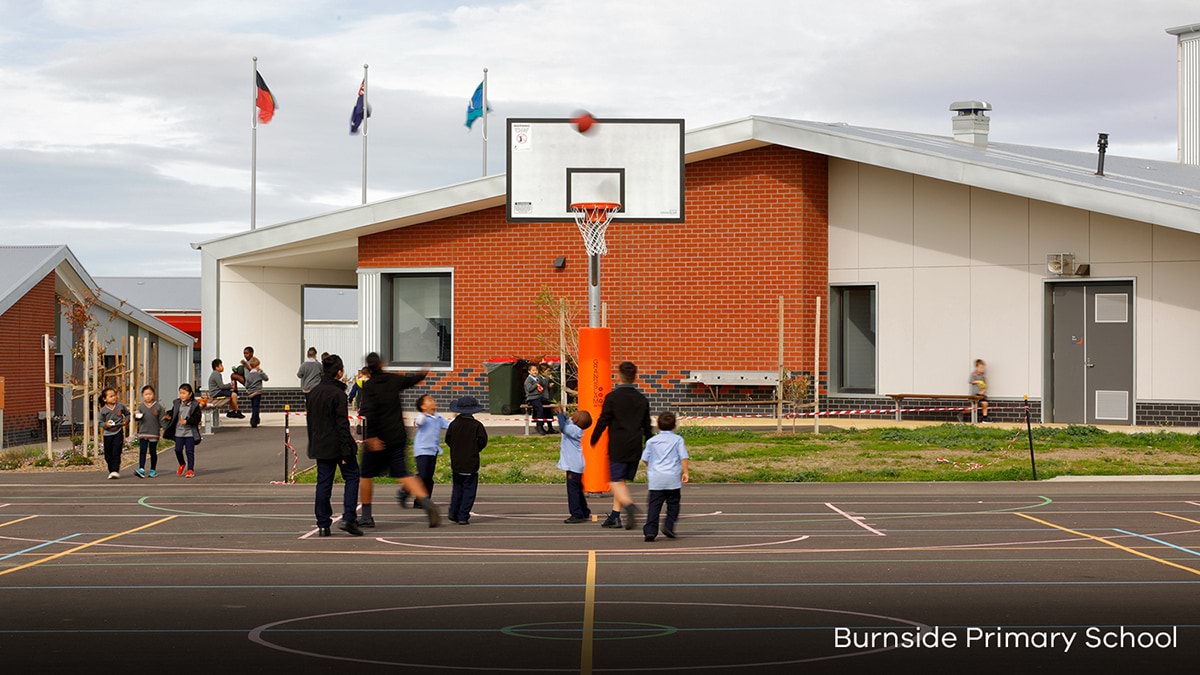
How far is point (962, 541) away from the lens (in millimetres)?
14945

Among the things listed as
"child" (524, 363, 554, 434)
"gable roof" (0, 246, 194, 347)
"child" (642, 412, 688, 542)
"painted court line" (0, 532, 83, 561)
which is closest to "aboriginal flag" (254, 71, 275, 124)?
"gable roof" (0, 246, 194, 347)

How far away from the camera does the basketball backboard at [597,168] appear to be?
22.2 m

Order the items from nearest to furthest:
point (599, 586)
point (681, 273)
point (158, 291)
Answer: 1. point (599, 586)
2. point (681, 273)
3. point (158, 291)

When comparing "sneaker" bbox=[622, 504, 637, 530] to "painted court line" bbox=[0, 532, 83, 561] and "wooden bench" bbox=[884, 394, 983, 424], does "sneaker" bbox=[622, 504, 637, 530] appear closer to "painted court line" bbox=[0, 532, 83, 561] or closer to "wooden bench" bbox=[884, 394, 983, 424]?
"painted court line" bbox=[0, 532, 83, 561]

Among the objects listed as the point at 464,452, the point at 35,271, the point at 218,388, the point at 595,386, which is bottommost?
the point at 464,452

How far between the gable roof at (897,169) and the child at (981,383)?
397 centimetres

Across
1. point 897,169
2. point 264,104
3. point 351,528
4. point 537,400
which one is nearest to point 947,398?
point 897,169

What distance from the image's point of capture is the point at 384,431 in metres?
15.9

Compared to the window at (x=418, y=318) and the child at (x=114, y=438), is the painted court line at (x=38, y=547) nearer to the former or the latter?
the child at (x=114, y=438)

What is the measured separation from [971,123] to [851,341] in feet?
21.6

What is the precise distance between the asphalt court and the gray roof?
4609 cm

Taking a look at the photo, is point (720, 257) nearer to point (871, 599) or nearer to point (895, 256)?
point (895, 256)

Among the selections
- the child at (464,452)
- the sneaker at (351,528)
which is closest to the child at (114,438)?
the child at (464,452)

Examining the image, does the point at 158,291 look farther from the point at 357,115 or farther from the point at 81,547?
the point at 81,547
